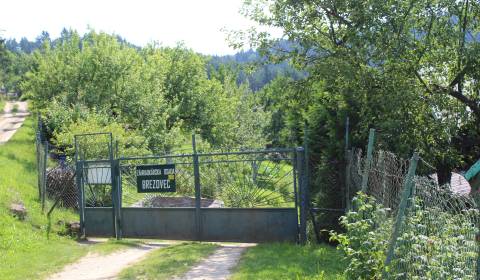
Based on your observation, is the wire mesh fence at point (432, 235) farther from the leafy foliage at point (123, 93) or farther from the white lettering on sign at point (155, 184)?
the leafy foliage at point (123, 93)

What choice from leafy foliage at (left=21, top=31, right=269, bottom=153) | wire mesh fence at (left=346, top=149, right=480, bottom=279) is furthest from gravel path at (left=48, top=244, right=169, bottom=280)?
leafy foliage at (left=21, top=31, right=269, bottom=153)

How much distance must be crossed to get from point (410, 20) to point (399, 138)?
2754 millimetres

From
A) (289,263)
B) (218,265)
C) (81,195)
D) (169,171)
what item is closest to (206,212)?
(169,171)

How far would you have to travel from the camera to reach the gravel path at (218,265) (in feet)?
28.0

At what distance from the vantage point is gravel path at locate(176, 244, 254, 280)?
8.53 meters

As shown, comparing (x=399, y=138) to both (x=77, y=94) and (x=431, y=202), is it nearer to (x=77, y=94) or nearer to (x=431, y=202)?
(x=431, y=202)

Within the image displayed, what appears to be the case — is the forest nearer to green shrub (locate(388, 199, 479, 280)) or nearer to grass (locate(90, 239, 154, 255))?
grass (locate(90, 239, 154, 255))

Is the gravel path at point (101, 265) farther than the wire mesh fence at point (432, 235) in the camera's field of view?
Yes

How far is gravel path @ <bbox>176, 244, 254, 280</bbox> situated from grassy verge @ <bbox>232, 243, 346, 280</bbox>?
0.19m

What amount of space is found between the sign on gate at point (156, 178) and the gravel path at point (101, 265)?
145 cm

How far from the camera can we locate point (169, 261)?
32.2 ft

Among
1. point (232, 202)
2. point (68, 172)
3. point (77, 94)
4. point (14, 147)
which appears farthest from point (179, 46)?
point (232, 202)

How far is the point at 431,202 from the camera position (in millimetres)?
5074

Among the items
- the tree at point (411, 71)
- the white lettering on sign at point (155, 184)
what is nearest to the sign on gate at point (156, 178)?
the white lettering on sign at point (155, 184)
